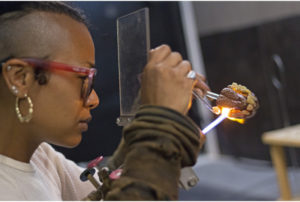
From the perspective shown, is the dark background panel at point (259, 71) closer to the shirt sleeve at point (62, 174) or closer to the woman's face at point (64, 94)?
the shirt sleeve at point (62, 174)

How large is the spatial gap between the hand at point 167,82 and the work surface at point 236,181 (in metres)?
2.31

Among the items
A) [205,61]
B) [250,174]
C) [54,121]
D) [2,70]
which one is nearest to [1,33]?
[2,70]

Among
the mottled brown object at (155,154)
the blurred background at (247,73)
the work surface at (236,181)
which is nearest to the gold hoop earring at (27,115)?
the mottled brown object at (155,154)

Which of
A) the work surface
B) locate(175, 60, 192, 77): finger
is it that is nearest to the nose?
locate(175, 60, 192, 77): finger

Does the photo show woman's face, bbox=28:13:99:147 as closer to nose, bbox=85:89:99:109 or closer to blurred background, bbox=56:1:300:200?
nose, bbox=85:89:99:109

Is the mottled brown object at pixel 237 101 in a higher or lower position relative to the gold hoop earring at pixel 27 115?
lower

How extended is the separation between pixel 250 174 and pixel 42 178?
117 inches

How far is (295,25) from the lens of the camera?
3.00 m

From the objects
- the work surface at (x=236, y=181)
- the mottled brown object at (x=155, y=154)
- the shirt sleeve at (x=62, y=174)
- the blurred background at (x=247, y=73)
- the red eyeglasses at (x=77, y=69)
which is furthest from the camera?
the blurred background at (x=247, y=73)

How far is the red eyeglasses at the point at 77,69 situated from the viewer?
24.1 inches

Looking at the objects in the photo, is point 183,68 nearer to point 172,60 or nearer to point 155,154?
point 172,60

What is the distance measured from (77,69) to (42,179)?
0.92ft

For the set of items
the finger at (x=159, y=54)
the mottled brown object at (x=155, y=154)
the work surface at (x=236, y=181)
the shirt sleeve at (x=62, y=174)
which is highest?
the finger at (x=159, y=54)

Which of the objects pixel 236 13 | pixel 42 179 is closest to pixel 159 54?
pixel 42 179
